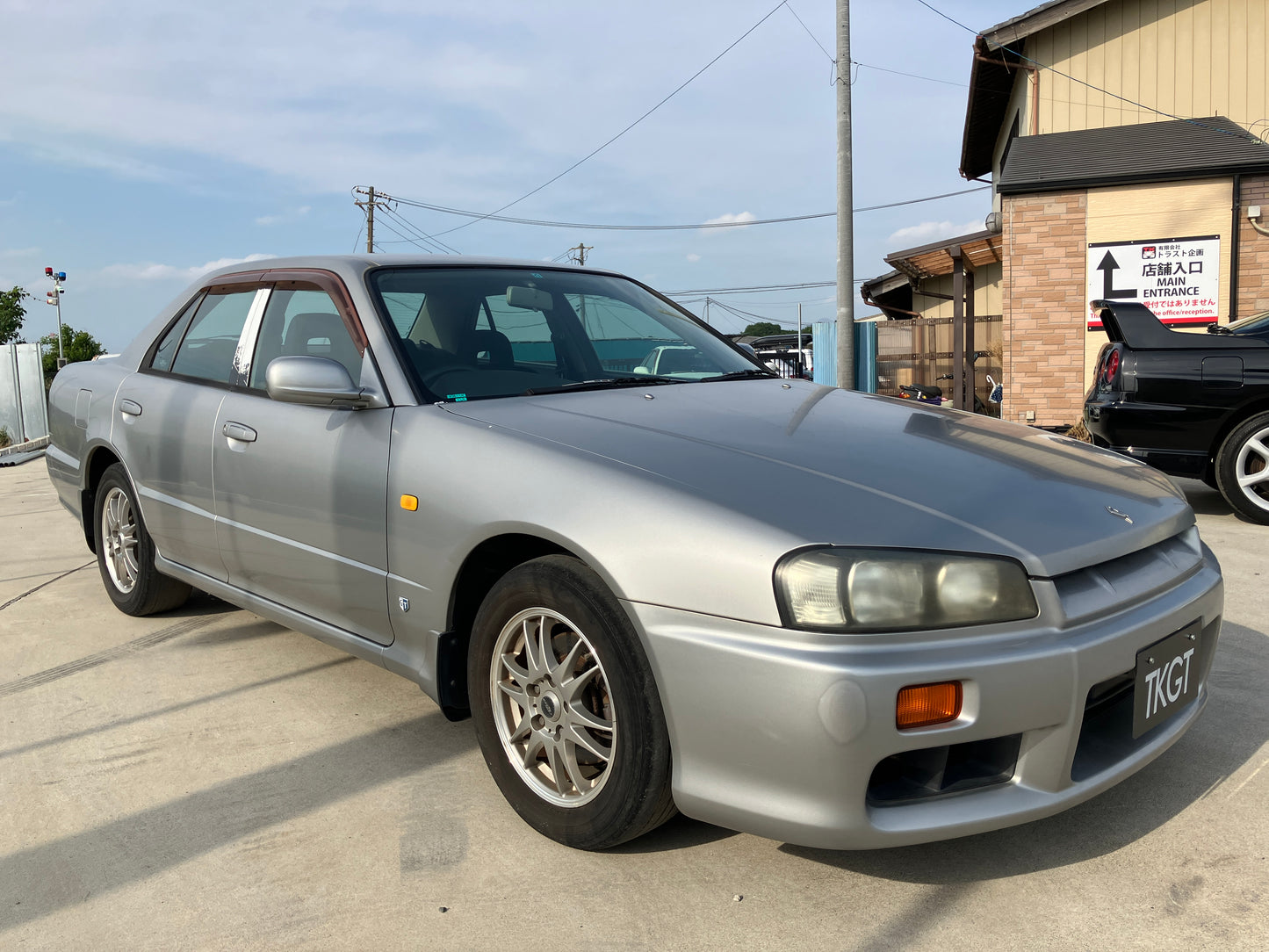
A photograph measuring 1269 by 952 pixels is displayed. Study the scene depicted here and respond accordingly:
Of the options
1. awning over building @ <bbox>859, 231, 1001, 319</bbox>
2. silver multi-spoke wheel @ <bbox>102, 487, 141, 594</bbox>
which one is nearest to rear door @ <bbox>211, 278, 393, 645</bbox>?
silver multi-spoke wheel @ <bbox>102, 487, 141, 594</bbox>

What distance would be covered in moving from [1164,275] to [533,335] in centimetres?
1018

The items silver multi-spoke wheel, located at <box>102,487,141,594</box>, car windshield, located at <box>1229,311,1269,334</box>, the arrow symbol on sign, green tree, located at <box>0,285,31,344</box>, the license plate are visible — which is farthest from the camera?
green tree, located at <box>0,285,31,344</box>

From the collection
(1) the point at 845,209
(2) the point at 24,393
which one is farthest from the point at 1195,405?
(2) the point at 24,393

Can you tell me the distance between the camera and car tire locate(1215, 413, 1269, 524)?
19.4 feet

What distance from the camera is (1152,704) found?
2.24 m

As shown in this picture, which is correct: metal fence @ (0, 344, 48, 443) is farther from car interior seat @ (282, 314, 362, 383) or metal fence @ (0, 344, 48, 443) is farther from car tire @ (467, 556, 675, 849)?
car tire @ (467, 556, 675, 849)

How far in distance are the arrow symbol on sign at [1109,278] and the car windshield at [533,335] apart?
29.6ft

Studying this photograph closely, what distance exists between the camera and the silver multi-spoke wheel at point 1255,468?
5.91m

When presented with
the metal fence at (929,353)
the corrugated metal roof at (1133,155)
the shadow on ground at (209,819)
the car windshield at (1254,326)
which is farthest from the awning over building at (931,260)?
the shadow on ground at (209,819)

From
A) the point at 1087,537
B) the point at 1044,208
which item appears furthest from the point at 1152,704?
the point at 1044,208

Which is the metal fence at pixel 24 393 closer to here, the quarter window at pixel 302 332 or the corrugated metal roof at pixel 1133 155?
the quarter window at pixel 302 332

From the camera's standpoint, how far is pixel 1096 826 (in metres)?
2.43

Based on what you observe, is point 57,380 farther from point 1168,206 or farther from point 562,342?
point 1168,206

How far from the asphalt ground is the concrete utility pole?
366 inches
